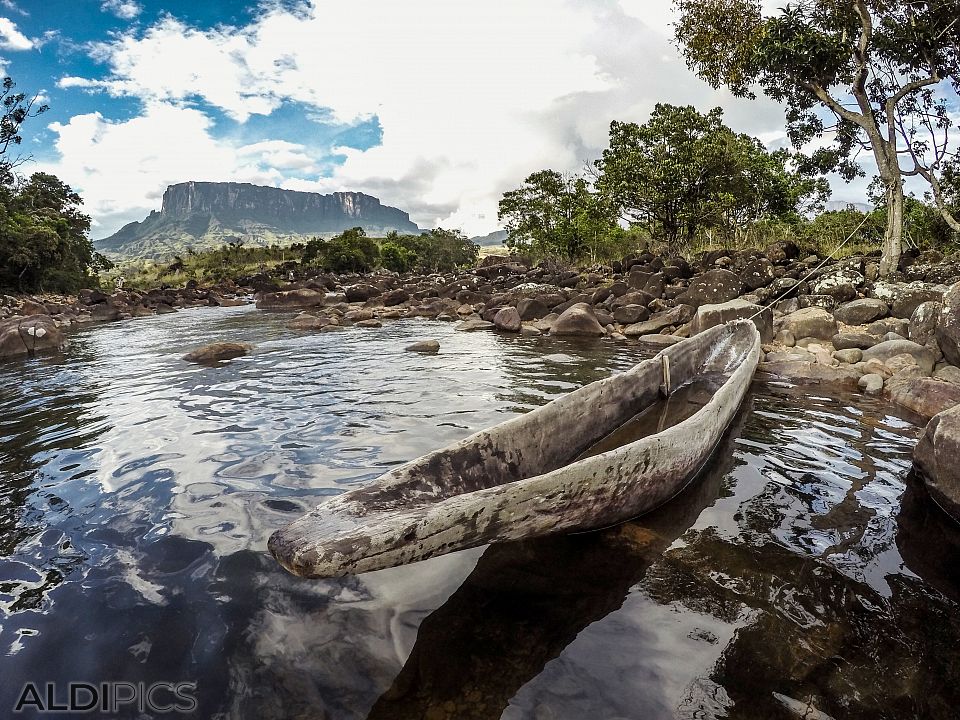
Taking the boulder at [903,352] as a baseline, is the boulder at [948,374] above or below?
below

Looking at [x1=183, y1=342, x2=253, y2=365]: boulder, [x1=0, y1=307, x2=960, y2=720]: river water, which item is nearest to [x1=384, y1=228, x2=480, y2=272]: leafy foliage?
[x1=183, y1=342, x2=253, y2=365]: boulder

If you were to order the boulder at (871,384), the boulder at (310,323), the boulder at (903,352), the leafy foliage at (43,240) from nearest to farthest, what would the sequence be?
1. the boulder at (871,384)
2. the boulder at (903,352)
3. the boulder at (310,323)
4. the leafy foliage at (43,240)

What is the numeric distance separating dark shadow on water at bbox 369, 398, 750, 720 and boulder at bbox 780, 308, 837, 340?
328 inches

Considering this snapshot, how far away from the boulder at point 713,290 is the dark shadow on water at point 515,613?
1097 cm

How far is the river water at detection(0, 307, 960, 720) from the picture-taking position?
222cm

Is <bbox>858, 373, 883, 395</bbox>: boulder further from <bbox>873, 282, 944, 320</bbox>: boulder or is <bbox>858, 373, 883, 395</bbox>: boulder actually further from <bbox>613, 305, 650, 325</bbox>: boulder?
<bbox>613, 305, 650, 325</bbox>: boulder

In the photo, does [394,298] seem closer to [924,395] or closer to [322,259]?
[924,395]

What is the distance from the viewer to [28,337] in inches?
536

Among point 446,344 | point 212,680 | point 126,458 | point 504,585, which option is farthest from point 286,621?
point 446,344

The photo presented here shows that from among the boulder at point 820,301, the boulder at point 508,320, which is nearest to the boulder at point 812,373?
the boulder at point 820,301

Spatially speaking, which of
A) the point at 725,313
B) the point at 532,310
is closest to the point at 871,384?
the point at 725,313

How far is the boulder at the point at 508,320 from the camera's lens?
600 inches

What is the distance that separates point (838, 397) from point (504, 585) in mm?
6470

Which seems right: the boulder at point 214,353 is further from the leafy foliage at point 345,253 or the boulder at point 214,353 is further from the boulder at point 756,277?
the leafy foliage at point 345,253
